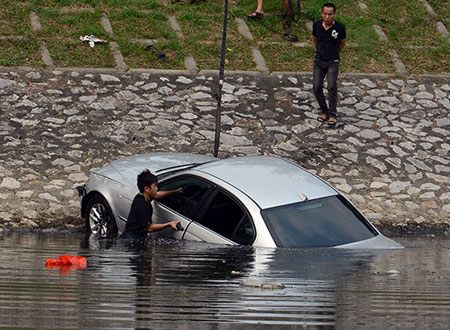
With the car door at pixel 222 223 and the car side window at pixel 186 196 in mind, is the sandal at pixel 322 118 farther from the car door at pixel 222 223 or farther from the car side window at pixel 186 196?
the car door at pixel 222 223

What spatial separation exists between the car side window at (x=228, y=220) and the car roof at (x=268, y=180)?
0.64 ft

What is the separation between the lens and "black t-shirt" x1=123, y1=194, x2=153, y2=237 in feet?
34.9


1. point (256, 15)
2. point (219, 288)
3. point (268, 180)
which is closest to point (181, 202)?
point (268, 180)

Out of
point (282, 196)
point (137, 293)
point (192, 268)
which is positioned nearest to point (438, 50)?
point (282, 196)

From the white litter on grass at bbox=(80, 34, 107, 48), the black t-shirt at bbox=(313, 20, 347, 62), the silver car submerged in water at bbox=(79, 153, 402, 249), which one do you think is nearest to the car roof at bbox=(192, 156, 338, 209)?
the silver car submerged in water at bbox=(79, 153, 402, 249)

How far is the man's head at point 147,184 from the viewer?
10664mm

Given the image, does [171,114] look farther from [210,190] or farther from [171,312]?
[171,312]

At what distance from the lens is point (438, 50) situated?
19969 mm

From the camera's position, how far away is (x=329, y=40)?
16422 mm

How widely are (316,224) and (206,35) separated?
10.0 m

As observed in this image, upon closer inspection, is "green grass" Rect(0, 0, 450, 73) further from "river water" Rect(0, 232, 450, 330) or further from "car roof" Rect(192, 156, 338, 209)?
"river water" Rect(0, 232, 450, 330)

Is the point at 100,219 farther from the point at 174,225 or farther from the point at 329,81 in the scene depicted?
the point at 329,81

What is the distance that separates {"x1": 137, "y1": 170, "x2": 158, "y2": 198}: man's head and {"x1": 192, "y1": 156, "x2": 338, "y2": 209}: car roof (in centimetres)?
55

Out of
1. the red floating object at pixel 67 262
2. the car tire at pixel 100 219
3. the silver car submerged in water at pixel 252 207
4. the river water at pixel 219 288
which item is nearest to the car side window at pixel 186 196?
the silver car submerged in water at pixel 252 207
